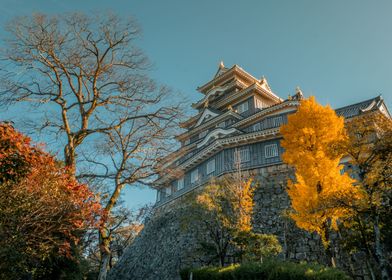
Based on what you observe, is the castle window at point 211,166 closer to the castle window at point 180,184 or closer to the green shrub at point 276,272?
the castle window at point 180,184

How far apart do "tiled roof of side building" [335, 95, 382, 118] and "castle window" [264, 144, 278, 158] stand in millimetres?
6277

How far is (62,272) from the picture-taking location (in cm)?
1091

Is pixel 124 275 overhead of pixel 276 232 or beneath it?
beneath

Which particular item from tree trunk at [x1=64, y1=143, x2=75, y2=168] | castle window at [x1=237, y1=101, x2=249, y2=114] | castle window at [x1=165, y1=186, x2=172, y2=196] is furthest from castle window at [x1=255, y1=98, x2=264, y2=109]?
tree trunk at [x1=64, y1=143, x2=75, y2=168]

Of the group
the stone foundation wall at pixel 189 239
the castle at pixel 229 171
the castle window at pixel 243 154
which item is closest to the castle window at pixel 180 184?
the castle at pixel 229 171

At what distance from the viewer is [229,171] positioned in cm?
2392

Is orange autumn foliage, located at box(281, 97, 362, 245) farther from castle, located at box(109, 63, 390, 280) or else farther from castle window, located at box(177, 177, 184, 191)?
castle window, located at box(177, 177, 184, 191)

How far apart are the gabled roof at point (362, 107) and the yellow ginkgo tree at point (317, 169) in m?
9.79

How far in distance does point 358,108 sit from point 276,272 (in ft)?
62.2

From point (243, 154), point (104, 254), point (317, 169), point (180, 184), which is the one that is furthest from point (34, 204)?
point (180, 184)

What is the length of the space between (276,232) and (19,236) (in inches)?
624

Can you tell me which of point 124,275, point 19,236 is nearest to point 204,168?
point 124,275

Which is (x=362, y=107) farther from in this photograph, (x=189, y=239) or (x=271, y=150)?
(x=189, y=239)

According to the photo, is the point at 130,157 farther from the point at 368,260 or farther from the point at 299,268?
the point at 368,260
